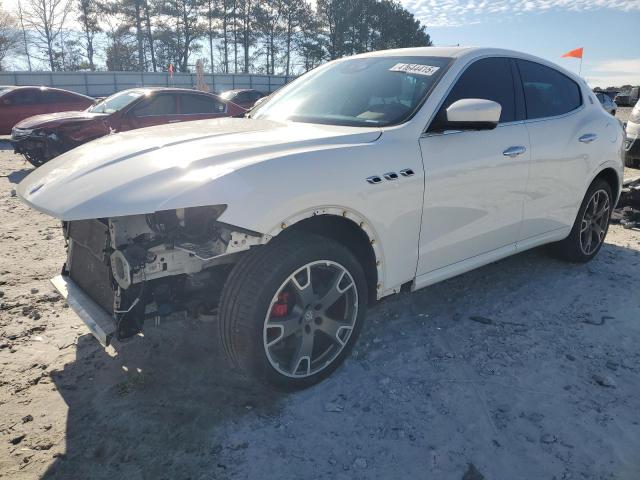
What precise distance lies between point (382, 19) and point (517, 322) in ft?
149

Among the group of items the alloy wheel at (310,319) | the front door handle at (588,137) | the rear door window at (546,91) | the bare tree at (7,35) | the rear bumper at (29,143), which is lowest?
the alloy wheel at (310,319)

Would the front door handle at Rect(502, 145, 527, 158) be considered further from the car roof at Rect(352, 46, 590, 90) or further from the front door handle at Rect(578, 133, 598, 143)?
the front door handle at Rect(578, 133, 598, 143)

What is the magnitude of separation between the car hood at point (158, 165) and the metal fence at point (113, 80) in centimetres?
2997

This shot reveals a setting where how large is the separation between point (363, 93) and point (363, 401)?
1.95m

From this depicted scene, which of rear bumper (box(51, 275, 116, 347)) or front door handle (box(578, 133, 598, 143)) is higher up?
front door handle (box(578, 133, 598, 143))

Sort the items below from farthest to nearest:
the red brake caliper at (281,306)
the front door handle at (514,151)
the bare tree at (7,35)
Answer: the bare tree at (7,35)
the front door handle at (514,151)
the red brake caliper at (281,306)

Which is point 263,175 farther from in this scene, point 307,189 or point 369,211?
point 369,211

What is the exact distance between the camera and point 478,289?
164 inches

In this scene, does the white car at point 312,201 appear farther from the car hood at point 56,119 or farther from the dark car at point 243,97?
the dark car at point 243,97

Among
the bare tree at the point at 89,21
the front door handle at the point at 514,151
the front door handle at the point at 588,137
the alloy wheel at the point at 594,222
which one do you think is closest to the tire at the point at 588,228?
the alloy wheel at the point at 594,222

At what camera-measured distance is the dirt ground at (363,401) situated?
A: 226 centimetres

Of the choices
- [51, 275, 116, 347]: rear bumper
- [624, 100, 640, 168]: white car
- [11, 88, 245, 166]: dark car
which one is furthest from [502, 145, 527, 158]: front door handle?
[11, 88, 245, 166]: dark car

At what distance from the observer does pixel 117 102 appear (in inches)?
375

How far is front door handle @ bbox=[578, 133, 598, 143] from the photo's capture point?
162 inches
